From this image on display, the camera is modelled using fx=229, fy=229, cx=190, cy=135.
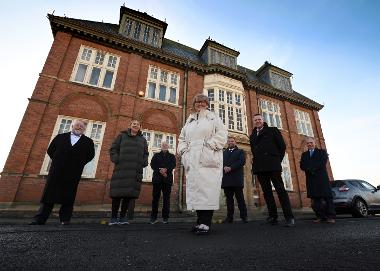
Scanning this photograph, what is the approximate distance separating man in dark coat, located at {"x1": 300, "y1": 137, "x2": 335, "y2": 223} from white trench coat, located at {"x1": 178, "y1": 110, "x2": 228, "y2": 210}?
323 cm

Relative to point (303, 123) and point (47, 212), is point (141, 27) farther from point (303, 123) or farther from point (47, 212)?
point (303, 123)

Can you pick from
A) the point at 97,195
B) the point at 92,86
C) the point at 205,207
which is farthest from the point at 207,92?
the point at 205,207

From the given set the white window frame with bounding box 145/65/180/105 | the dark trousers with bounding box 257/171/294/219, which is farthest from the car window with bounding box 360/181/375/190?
the white window frame with bounding box 145/65/180/105

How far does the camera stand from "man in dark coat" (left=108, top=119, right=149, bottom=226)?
4719 mm

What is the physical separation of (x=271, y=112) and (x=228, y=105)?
4.49 m

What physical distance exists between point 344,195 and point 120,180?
7.96 meters

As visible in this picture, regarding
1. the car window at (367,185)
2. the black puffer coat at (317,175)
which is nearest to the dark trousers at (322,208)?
the black puffer coat at (317,175)

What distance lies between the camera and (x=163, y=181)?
575 centimetres

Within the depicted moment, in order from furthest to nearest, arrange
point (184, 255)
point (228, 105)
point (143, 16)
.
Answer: point (143, 16)
point (228, 105)
point (184, 255)

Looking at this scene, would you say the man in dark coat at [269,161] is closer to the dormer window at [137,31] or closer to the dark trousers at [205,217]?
the dark trousers at [205,217]

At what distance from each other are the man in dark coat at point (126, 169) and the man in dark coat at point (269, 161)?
97.5 inches

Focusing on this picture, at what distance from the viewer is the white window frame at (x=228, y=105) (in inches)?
547

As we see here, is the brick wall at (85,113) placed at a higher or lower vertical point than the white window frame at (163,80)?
lower

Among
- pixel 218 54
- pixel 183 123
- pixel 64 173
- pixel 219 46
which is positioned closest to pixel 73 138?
pixel 64 173
